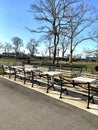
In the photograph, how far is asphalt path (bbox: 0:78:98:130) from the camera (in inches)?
199

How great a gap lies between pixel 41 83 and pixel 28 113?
5.79 meters

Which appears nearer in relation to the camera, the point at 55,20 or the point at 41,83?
the point at 41,83

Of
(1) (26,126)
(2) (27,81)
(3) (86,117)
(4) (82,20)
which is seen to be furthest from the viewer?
(4) (82,20)

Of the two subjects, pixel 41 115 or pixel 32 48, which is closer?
pixel 41 115

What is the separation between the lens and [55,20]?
31.3 metres

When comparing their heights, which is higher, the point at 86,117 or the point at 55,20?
the point at 55,20

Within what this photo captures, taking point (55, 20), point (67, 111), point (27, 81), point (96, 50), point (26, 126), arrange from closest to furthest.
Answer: point (26, 126) < point (67, 111) < point (27, 81) < point (55, 20) < point (96, 50)

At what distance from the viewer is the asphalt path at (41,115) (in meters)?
5.05

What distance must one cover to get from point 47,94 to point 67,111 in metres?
2.60

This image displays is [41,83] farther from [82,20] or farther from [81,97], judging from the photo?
[82,20]

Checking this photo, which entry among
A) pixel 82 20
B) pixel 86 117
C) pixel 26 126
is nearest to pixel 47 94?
pixel 86 117

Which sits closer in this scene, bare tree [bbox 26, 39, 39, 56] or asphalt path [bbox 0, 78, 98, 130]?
asphalt path [bbox 0, 78, 98, 130]

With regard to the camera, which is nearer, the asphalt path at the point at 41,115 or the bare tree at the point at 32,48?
the asphalt path at the point at 41,115

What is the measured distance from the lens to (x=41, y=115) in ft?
19.4
